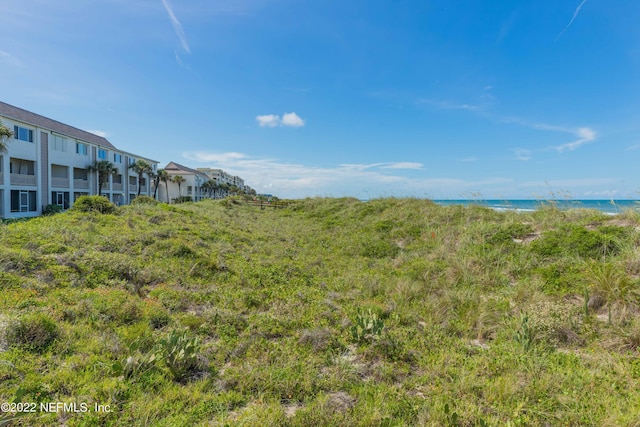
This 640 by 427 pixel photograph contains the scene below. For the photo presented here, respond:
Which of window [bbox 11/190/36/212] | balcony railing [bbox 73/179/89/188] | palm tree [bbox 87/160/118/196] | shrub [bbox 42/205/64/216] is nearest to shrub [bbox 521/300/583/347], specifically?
window [bbox 11/190/36/212]

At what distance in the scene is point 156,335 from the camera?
4184 millimetres

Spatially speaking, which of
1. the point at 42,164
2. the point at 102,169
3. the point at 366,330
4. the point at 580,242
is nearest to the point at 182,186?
the point at 102,169

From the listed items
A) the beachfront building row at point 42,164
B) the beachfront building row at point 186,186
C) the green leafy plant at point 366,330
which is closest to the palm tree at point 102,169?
the beachfront building row at point 42,164

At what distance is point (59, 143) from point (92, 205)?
841 inches

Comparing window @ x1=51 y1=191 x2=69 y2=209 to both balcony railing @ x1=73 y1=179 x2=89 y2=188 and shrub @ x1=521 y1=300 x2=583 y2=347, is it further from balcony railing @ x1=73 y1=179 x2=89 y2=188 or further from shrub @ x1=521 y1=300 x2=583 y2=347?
shrub @ x1=521 y1=300 x2=583 y2=347

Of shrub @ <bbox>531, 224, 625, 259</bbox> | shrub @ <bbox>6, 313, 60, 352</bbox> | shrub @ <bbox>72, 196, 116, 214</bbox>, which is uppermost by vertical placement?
shrub @ <bbox>72, 196, 116, 214</bbox>

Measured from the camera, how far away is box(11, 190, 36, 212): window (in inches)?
852

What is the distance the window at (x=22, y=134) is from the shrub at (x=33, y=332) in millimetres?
28038

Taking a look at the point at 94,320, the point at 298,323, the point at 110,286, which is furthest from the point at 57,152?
the point at 298,323

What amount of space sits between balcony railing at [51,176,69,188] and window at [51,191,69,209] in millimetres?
683

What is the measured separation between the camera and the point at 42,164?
24.4 metres

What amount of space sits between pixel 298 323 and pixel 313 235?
34.9 ft

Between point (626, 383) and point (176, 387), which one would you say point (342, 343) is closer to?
point (176, 387)

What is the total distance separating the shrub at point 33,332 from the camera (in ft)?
11.3
